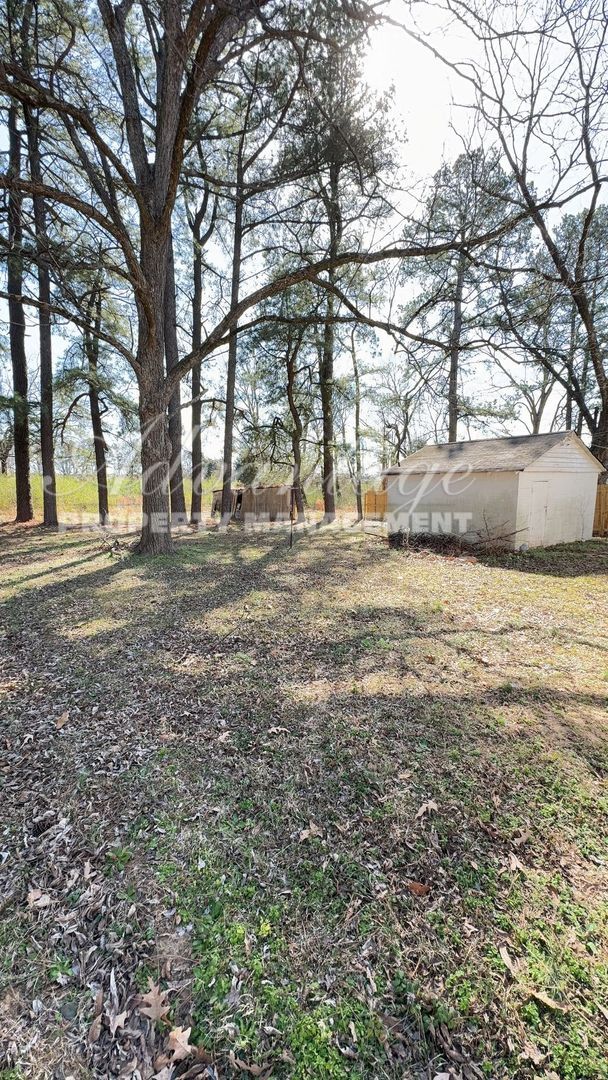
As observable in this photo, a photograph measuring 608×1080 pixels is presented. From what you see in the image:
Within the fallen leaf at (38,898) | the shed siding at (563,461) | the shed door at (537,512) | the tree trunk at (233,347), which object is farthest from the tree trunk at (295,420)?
the fallen leaf at (38,898)

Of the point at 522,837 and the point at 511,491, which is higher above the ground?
the point at 511,491

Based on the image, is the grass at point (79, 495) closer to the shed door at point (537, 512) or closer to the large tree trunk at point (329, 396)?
the large tree trunk at point (329, 396)

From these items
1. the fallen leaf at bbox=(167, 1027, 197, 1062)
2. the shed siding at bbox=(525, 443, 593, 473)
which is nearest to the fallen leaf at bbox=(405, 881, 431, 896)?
the fallen leaf at bbox=(167, 1027, 197, 1062)

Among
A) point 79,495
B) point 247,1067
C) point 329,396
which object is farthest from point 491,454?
point 79,495

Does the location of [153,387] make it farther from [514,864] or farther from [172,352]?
[514,864]

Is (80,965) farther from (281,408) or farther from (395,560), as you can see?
(281,408)

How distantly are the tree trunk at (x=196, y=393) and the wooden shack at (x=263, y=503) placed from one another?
2706 mm

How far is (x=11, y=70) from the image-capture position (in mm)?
4863

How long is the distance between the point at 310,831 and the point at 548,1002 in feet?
3.43

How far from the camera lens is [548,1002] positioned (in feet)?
4.74

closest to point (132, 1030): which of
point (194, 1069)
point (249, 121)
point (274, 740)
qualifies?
point (194, 1069)

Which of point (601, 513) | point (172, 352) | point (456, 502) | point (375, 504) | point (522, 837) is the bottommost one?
point (522, 837)

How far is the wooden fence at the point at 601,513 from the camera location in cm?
1369

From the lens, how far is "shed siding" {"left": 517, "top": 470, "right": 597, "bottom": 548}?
10.6 meters
